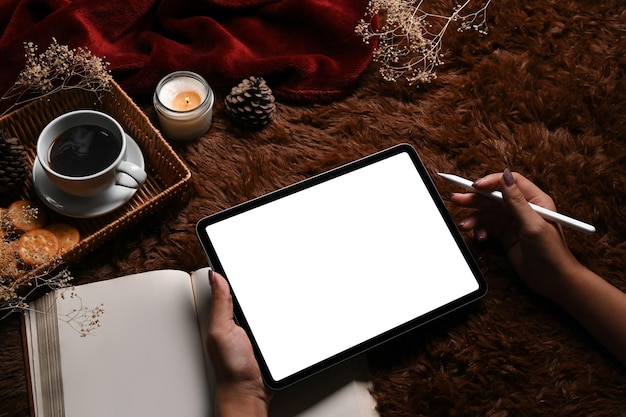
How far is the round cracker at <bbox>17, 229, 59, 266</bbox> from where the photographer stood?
2.70 feet

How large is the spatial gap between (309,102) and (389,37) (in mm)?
185

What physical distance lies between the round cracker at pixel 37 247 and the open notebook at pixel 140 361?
53 mm

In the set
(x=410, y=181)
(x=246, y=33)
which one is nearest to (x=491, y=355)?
(x=410, y=181)

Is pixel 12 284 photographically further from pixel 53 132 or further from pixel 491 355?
pixel 491 355

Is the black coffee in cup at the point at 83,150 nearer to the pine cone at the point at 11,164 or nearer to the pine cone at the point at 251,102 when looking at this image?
the pine cone at the point at 11,164

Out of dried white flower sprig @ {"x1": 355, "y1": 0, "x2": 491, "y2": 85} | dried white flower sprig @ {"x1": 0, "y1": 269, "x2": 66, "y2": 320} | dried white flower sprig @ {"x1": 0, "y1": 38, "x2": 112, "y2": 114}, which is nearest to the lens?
dried white flower sprig @ {"x1": 0, "y1": 269, "x2": 66, "y2": 320}

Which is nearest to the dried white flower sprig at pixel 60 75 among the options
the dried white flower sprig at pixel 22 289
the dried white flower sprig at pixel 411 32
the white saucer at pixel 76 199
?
the white saucer at pixel 76 199

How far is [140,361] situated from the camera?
2.67ft

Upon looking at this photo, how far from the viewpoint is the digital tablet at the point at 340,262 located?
0.82 meters

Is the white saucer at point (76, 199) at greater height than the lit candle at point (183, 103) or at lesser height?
lesser

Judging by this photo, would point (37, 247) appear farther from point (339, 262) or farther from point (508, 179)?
point (508, 179)

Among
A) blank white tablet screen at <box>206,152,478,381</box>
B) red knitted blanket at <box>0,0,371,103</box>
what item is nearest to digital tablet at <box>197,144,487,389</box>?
blank white tablet screen at <box>206,152,478,381</box>

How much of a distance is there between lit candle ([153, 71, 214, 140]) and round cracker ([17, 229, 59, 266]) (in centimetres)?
23

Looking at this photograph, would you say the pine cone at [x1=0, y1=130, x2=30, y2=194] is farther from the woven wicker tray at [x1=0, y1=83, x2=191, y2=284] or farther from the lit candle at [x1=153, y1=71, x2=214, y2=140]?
the lit candle at [x1=153, y1=71, x2=214, y2=140]
